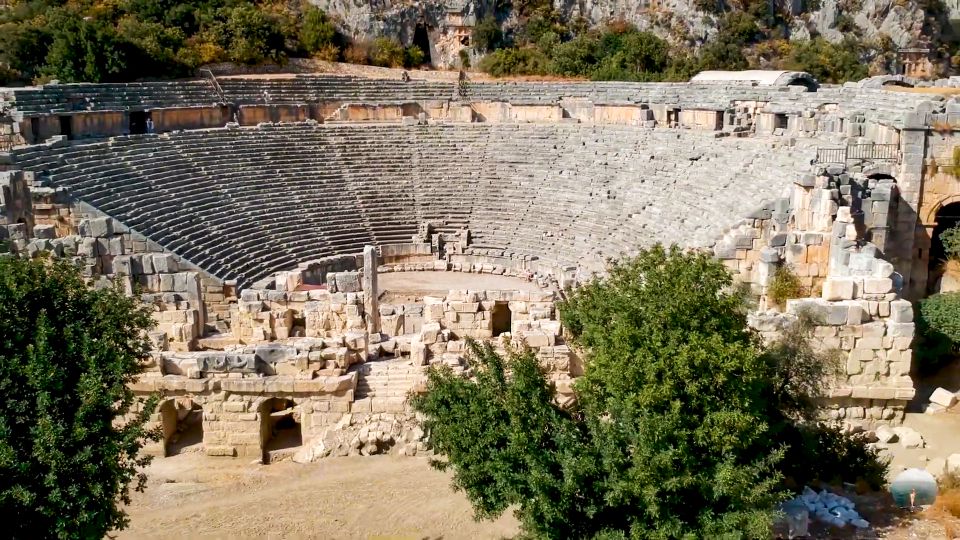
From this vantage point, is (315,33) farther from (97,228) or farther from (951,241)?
(951,241)

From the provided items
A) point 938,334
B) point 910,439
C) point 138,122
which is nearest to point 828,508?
point 910,439

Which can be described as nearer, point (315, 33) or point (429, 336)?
point (429, 336)

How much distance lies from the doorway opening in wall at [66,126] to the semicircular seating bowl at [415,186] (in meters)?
1.33

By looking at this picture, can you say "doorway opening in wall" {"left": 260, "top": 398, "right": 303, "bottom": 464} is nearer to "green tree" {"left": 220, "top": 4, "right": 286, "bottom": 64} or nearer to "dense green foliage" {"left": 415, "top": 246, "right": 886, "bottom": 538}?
"dense green foliage" {"left": 415, "top": 246, "right": 886, "bottom": 538}

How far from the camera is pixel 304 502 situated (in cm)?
979

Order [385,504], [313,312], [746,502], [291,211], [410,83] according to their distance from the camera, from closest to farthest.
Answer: [746,502] < [385,504] < [313,312] < [291,211] < [410,83]

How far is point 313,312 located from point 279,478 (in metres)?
4.23

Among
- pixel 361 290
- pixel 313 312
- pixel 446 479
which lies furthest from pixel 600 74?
pixel 446 479

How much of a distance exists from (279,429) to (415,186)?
11601 mm

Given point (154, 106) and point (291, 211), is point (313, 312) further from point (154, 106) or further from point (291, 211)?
point (154, 106)

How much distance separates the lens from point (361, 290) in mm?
17016

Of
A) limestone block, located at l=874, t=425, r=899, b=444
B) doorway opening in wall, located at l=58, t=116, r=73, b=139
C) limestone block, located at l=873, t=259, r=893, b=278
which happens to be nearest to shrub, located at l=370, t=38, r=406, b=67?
doorway opening in wall, located at l=58, t=116, r=73, b=139

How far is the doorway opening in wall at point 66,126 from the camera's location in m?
20.2

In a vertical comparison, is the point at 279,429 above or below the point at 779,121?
below
